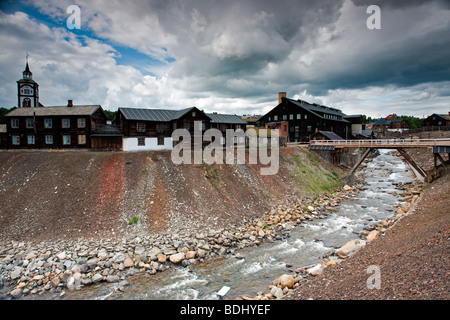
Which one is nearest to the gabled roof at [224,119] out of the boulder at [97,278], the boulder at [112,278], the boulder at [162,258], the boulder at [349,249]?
the boulder at [162,258]

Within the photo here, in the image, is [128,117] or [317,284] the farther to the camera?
[128,117]

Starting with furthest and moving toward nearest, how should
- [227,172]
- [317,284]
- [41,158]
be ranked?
[227,172] < [41,158] < [317,284]

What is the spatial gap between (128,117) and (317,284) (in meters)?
32.9

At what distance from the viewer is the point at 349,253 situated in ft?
53.6

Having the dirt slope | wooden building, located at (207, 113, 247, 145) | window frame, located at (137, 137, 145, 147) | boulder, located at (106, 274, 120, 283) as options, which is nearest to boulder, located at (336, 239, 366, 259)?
the dirt slope

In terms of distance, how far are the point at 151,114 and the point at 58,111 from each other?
46.2 ft

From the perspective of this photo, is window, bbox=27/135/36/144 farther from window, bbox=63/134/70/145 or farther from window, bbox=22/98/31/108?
window, bbox=22/98/31/108

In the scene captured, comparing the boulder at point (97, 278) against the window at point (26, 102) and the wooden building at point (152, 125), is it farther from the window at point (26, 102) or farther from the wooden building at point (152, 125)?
the window at point (26, 102)

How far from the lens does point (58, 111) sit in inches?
1433

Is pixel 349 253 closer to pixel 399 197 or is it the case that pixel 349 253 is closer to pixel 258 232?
pixel 258 232

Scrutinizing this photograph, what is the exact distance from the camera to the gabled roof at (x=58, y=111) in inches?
1399

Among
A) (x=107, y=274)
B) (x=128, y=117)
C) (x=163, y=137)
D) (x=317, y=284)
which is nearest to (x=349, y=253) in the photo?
(x=317, y=284)

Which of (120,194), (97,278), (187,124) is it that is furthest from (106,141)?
(97,278)

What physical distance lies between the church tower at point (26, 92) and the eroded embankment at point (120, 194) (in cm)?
2717
